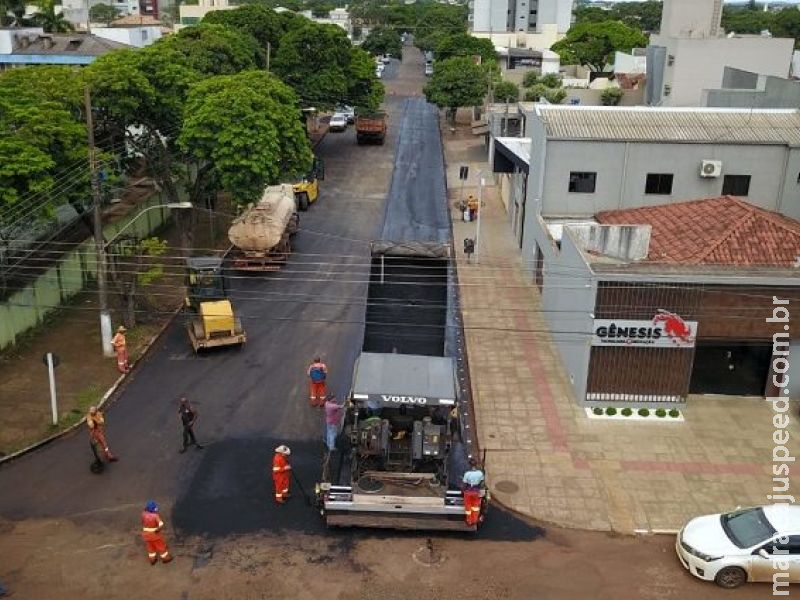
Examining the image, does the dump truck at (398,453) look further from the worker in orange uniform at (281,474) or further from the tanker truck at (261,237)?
the tanker truck at (261,237)

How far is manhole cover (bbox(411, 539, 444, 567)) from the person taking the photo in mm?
17328

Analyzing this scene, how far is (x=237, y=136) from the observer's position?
34.7 meters

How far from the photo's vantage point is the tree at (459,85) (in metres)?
70.8

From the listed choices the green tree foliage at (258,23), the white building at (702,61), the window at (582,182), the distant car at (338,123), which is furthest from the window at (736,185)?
the distant car at (338,123)

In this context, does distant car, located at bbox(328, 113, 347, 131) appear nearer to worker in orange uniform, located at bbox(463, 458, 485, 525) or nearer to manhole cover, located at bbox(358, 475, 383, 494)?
manhole cover, located at bbox(358, 475, 383, 494)

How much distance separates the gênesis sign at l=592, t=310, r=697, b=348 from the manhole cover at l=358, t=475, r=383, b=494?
824cm

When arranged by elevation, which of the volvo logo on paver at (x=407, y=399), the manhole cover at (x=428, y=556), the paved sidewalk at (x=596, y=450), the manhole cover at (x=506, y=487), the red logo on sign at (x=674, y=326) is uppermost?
the red logo on sign at (x=674, y=326)

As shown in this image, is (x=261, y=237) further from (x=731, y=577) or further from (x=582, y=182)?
(x=731, y=577)

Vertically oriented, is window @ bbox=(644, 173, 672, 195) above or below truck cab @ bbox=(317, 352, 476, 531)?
above

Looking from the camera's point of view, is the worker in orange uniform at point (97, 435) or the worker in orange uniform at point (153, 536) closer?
the worker in orange uniform at point (153, 536)

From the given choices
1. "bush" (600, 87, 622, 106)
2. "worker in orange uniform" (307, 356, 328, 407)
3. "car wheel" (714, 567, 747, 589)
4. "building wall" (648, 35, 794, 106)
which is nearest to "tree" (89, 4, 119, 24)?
"bush" (600, 87, 622, 106)

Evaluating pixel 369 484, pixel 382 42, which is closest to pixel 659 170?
pixel 369 484

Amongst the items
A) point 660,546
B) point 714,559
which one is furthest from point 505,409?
point 714,559

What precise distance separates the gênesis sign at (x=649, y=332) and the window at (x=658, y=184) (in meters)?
11.0
